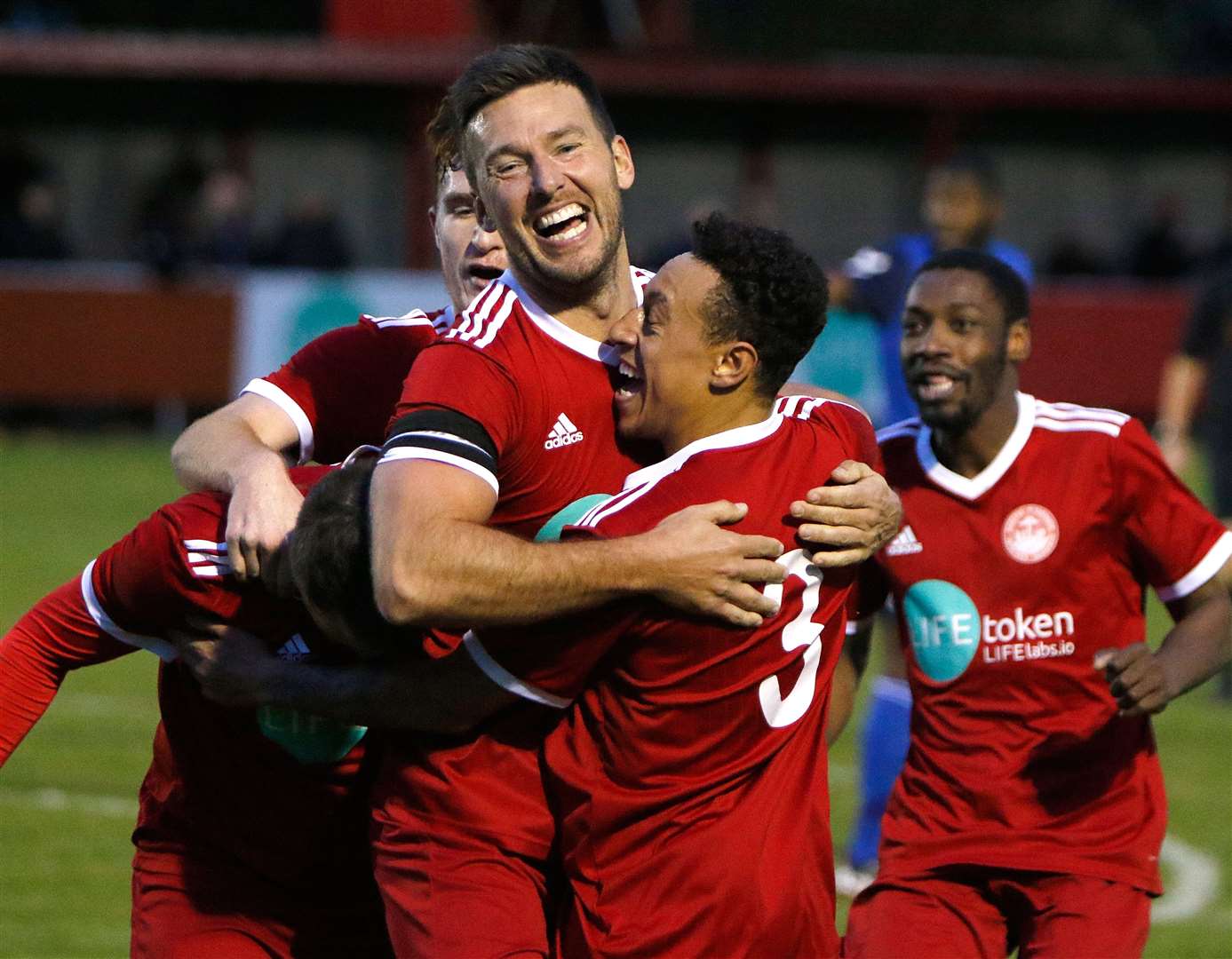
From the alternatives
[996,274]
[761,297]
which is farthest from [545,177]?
[996,274]

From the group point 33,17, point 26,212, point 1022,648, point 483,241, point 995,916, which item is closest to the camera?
point 995,916

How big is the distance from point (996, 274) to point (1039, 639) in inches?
39.5

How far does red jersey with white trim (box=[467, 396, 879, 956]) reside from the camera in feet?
12.3

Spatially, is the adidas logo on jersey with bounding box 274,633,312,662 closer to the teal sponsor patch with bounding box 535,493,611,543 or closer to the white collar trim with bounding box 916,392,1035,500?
the teal sponsor patch with bounding box 535,493,611,543

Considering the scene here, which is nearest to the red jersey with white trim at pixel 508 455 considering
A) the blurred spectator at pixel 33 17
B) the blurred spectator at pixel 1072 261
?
the blurred spectator at pixel 1072 261

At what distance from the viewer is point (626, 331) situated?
4.01m

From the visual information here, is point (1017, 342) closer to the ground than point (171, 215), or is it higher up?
higher up

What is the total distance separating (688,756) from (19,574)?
988 cm

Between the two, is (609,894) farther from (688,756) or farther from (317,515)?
(317,515)

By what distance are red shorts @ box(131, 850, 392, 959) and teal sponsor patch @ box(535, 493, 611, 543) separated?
92 cm

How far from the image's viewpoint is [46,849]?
762 cm

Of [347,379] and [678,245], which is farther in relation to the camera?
[678,245]

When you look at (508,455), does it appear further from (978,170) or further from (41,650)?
(978,170)

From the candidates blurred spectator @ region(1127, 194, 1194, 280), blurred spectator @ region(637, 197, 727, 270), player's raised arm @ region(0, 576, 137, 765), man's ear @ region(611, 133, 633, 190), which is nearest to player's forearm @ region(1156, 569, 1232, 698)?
blurred spectator @ region(637, 197, 727, 270)
